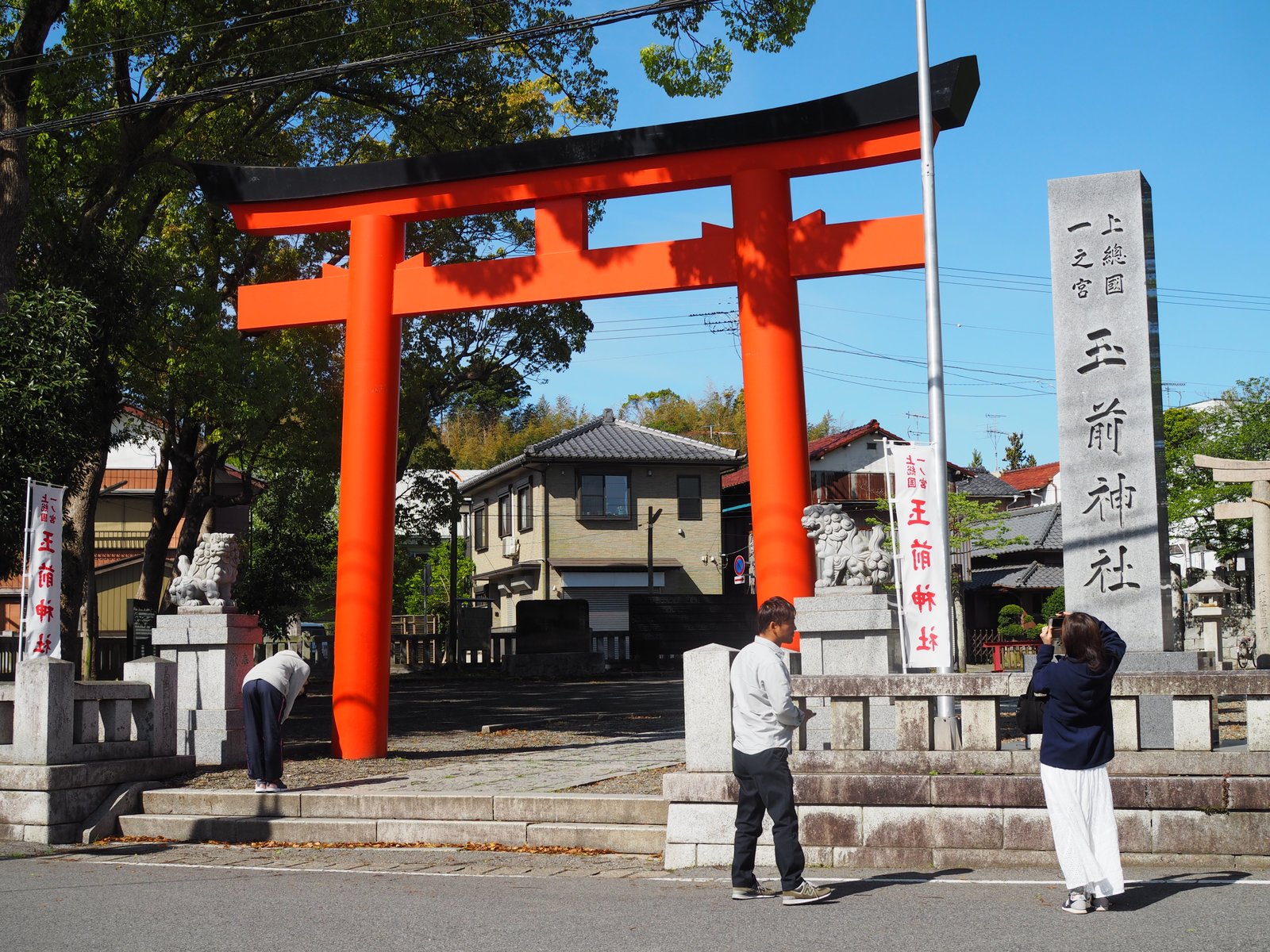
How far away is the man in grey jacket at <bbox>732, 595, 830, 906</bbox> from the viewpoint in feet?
21.9

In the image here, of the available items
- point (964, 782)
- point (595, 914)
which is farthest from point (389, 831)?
point (964, 782)

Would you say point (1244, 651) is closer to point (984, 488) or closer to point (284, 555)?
point (984, 488)

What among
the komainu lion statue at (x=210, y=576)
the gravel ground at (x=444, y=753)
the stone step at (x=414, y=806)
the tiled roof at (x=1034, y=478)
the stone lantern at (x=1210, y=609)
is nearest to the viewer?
the stone step at (x=414, y=806)

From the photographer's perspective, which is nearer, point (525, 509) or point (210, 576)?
point (210, 576)

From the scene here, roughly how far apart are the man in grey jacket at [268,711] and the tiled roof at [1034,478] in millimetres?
50368

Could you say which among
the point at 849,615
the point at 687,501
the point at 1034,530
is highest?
the point at 687,501

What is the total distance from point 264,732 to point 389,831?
5.22 feet

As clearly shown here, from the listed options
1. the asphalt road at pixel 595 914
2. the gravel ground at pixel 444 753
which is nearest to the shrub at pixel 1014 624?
the gravel ground at pixel 444 753

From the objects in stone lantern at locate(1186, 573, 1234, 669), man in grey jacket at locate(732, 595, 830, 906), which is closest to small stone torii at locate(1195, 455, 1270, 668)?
stone lantern at locate(1186, 573, 1234, 669)

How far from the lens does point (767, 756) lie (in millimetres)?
6754

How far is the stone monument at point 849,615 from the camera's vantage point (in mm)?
9914

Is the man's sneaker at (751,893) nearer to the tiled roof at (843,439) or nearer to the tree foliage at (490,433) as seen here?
the tiled roof at (843,439)

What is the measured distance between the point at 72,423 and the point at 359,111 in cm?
993

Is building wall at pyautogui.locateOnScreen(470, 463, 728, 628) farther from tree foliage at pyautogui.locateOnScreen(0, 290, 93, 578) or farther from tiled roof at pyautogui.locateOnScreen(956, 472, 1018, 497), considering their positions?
tree foliage at pyautogui.locateOnScreen(0, 290, 93, 578)
